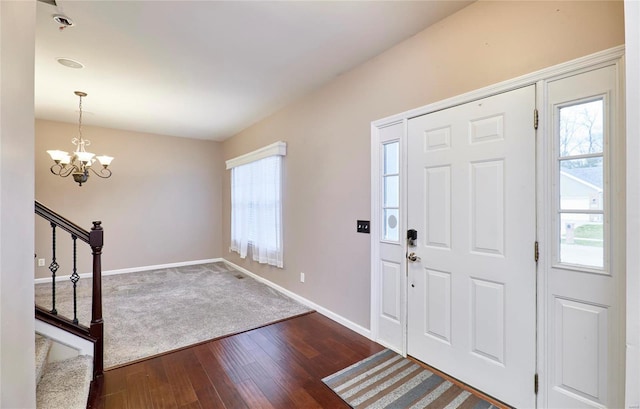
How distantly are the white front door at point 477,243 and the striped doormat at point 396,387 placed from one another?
0.43 ft

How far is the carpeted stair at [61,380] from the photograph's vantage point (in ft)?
5.42

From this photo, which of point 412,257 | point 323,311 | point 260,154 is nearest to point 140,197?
point 260,154

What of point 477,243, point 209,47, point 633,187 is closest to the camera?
point 633,187

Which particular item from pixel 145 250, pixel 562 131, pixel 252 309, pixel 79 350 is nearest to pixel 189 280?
pixel 145 250

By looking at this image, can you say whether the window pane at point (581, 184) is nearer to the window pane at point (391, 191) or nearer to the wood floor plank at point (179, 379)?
the window pane at point (391, 191)

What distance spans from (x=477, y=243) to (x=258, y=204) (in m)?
3.46

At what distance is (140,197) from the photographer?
212 inches

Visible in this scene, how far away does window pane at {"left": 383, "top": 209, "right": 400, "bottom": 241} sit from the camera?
8.19 feet

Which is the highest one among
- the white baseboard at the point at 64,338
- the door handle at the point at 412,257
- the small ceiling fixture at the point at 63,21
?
the small ceiling fixture at the point at 63,21

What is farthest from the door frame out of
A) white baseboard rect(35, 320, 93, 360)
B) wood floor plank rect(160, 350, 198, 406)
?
white baseboard rect(35, 320, 93, 360)

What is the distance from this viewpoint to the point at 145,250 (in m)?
5.39

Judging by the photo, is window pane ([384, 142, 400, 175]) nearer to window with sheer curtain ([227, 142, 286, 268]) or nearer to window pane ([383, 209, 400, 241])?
window pane ([383, 209, 400, 241])

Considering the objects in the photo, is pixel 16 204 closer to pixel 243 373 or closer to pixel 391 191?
pixel 243 373

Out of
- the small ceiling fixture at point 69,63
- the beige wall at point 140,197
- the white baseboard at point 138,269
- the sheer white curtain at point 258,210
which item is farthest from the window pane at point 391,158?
the white baseboard at point 138,269
